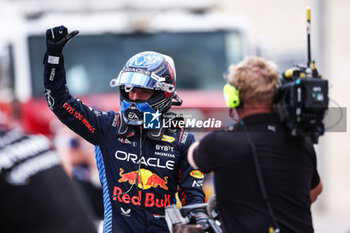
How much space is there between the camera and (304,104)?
10.2 feet

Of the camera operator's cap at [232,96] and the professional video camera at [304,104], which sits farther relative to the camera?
the camera operator's cap at [232,96]

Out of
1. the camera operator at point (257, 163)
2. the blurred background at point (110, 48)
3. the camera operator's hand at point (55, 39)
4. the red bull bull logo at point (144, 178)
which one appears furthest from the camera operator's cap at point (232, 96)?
the blurred background at point (110, 48)

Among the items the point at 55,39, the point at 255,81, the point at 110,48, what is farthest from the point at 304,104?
the point at 110,48

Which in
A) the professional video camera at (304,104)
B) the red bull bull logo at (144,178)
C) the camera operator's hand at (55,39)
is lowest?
the red bull bull logo at (144,178)

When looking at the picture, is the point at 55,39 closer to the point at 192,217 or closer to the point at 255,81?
the point at 255,81

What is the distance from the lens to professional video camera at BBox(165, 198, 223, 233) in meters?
3.35

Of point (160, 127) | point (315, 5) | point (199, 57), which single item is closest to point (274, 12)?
point (315, 5)

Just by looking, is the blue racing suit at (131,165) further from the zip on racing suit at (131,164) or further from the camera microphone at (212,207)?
the camera microphone at (212,207)

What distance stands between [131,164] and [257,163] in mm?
902

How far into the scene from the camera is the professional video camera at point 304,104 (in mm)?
3096

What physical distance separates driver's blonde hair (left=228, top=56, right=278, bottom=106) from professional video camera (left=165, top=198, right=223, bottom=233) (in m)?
0.69

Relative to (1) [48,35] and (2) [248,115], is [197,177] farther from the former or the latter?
(1) [48,35]

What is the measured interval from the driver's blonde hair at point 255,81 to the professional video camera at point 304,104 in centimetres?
8

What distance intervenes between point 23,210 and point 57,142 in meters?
5.98
